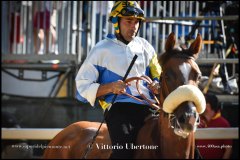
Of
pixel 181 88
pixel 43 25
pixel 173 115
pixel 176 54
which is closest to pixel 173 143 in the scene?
pixel 173 115

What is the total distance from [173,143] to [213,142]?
1.79 meters

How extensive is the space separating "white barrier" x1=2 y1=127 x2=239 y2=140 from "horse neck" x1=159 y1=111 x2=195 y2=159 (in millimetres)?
1379

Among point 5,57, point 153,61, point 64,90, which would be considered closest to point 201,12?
point 64,90

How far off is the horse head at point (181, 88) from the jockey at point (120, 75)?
0.28 m

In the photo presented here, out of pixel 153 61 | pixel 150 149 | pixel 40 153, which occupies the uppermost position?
pixel 153 61

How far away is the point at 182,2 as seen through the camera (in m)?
9.55

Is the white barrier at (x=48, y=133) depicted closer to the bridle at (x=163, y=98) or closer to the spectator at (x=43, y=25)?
the bridle at (x=163, y=98)

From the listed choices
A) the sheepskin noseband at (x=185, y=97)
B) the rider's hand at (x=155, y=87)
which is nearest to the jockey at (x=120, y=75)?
the rider's hand at (x=155, y=87)

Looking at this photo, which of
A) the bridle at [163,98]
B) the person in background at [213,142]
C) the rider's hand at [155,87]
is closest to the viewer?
the bridle at [163,98]

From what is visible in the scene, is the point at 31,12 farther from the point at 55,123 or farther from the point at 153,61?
the point at 153,61

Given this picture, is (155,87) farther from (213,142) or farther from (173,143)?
(213,142)

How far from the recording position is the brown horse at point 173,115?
494 centimetres

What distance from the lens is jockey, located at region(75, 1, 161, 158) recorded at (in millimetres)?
5461

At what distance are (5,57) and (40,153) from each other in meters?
2.40
